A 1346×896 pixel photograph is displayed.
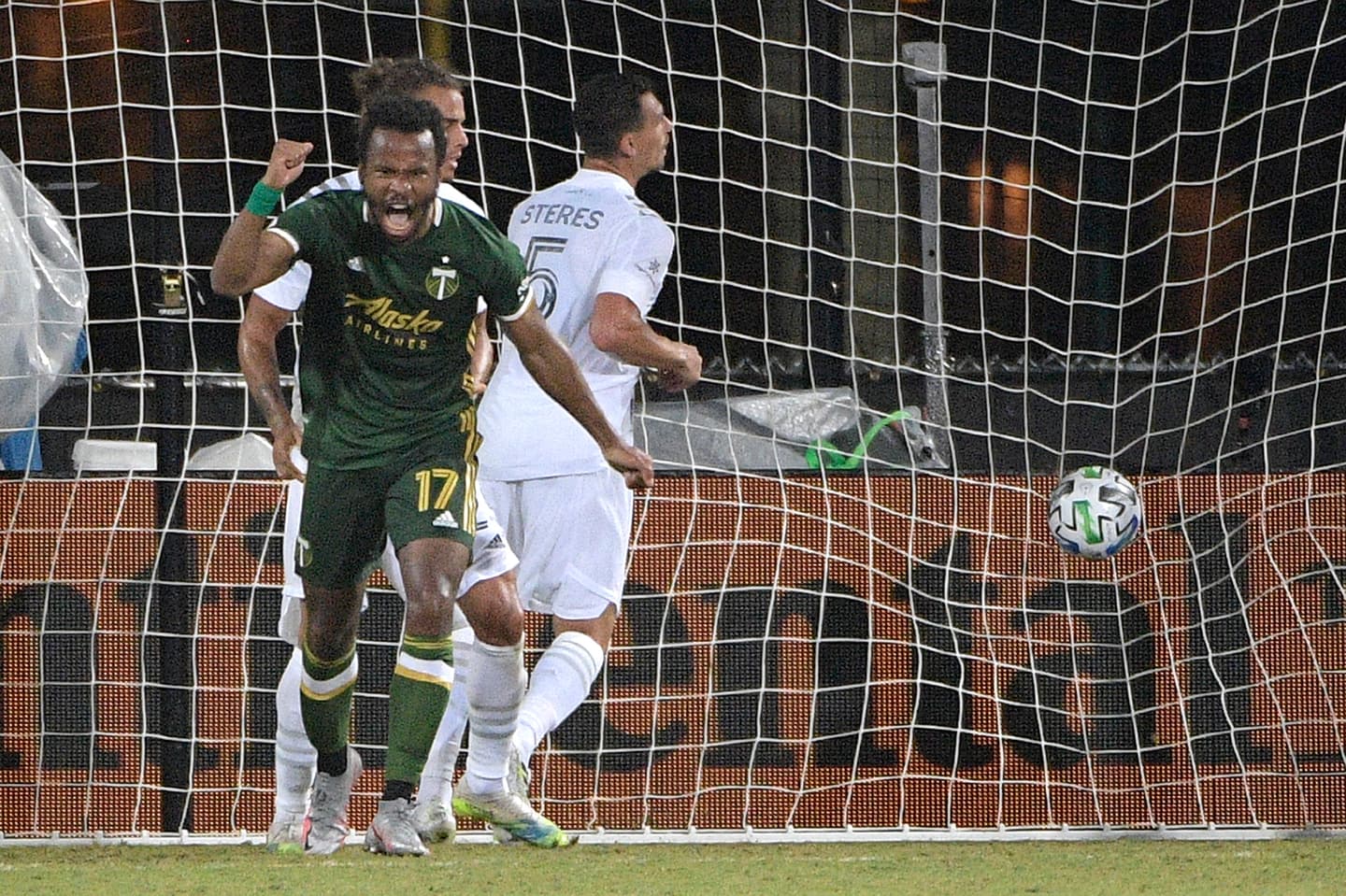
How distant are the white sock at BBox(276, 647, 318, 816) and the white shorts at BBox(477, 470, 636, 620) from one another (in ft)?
2.06

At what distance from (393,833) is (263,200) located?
1.35 meters

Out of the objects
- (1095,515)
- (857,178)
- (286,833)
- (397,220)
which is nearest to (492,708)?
(286,833)

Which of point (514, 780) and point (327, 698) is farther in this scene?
point (514, 780)

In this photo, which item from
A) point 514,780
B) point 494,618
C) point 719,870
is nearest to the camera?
point 494,618

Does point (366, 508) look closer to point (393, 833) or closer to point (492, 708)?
point (492, 708)

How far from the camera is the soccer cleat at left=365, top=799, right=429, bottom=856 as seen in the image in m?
4.60

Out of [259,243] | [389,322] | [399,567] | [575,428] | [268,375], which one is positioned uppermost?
[259,243]

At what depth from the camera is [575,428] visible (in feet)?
17.8

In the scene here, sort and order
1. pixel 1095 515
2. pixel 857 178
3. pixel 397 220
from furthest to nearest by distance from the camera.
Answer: pixel 857 178, pixel 1095 515, pixel 397 220

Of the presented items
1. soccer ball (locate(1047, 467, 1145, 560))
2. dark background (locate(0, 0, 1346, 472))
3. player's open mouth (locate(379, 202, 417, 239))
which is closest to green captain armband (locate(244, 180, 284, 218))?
player's open mouth (locate(379, 202, 417, 239))

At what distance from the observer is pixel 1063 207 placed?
1138 cm

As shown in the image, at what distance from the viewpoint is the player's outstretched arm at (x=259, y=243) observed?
4359mm

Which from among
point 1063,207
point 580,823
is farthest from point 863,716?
point 1063,207

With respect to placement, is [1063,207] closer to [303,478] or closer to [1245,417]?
[1245,417]
